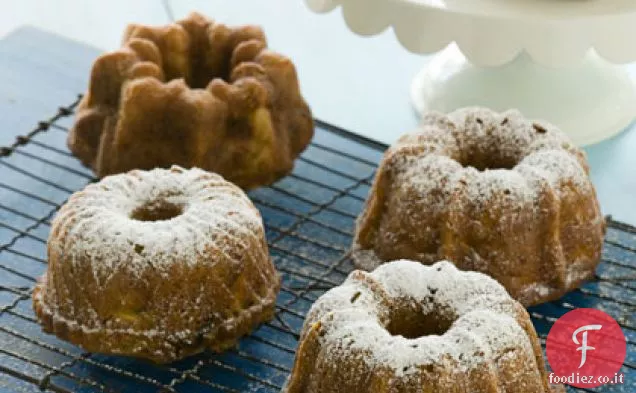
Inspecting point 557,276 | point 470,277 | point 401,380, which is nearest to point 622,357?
point 557,276

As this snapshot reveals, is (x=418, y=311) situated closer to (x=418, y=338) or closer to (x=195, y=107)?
(x=418, y=338)

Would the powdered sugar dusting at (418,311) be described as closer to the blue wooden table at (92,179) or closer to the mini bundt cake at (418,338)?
the mini bundt cake at (418,338)

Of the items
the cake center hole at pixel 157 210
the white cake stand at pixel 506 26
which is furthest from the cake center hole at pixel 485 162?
the cake center hole at pixel 157 210

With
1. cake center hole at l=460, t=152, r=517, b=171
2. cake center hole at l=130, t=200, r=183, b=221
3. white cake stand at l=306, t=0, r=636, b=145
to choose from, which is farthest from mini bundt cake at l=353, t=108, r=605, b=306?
cake center hole at l=130, t=200, r=183, b=221

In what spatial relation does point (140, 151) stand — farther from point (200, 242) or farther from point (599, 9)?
point (599, 9)

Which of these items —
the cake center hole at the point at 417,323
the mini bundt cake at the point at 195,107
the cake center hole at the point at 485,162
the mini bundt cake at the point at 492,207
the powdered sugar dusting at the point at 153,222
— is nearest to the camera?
the cake center hole at the point at 417,323

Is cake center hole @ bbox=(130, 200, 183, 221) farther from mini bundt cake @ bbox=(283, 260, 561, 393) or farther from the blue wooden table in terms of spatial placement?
mini bundt cake @ bbox=(283, 260, 561, 393)
